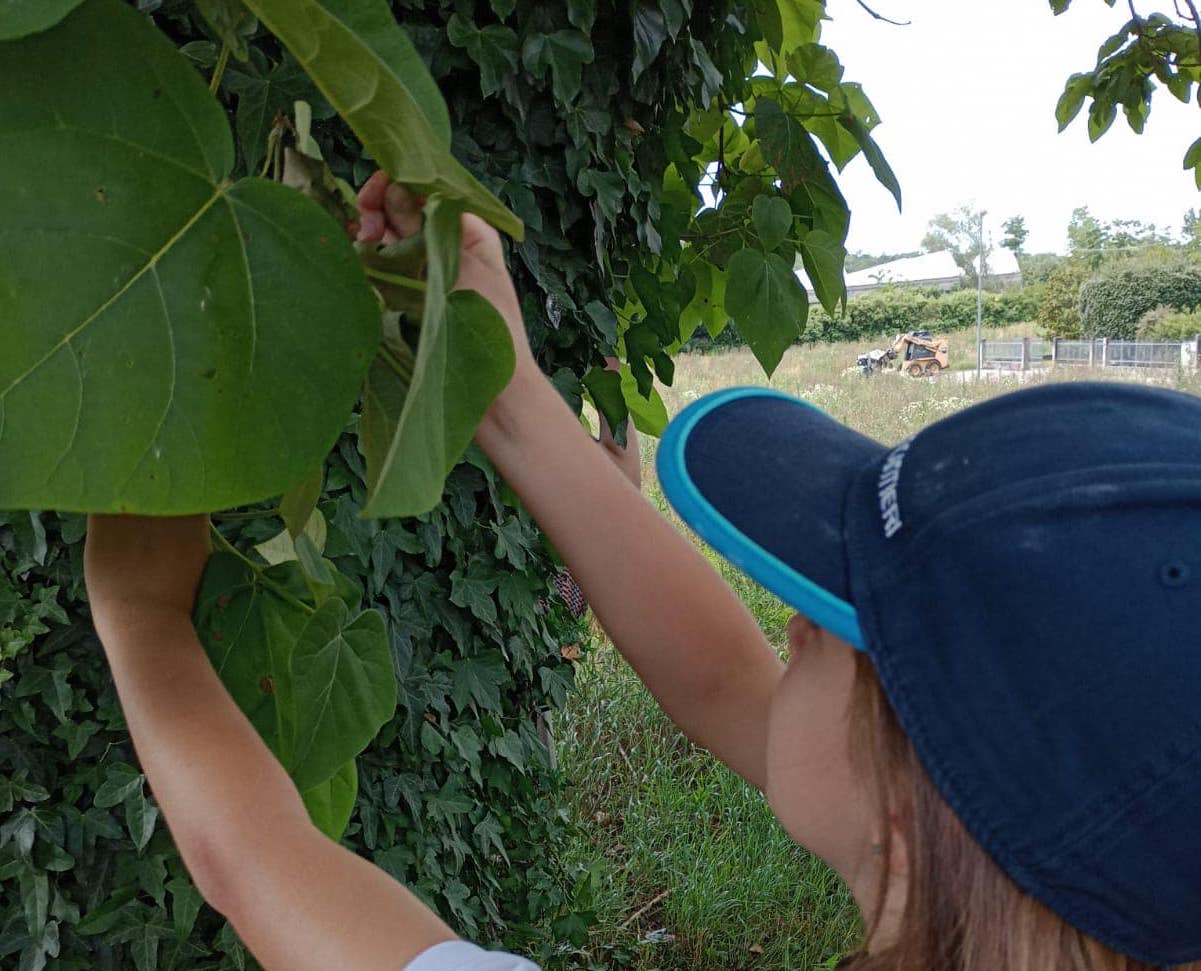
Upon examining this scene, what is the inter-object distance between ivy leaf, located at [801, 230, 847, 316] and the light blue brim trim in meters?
0.72

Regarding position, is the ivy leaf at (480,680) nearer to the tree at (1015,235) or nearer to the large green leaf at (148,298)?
the large green leaf at (148,298)

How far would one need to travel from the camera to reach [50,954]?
106 cm

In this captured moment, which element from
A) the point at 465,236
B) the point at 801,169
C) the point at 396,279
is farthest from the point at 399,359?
the point at 801,169

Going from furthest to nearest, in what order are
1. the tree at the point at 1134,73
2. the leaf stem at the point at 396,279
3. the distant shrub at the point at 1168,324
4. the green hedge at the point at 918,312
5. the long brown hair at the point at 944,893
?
the green hedge at the point at 918,312 < the distant shrub at the point at 1168,324 < the tree at the point at 1134,73 < the long brown hair at the point at 944,893 < the leaf stem at the point at 396,279

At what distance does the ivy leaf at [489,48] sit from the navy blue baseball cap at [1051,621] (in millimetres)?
669

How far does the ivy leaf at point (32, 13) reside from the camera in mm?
315

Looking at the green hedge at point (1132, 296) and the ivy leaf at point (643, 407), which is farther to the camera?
the green hedge at point (1132, 296)

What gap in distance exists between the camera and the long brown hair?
0.53 meters

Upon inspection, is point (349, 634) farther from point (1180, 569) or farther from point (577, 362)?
point (577, 362)

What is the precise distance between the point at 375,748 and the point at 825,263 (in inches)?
31.8

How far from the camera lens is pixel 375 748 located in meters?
1.28

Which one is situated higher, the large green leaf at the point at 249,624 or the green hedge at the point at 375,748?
the large green leaf at the point at 249,624

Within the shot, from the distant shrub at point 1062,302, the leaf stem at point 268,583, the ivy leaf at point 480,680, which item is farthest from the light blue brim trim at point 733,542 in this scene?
the distant shrub at point 1062,302

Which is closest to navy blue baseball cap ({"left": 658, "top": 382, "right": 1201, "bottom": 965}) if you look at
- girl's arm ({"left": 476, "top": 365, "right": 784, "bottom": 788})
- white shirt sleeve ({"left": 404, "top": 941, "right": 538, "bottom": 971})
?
girl's arm ({"left": 476, "top": 365, "right": 784, "bottom": 788})
